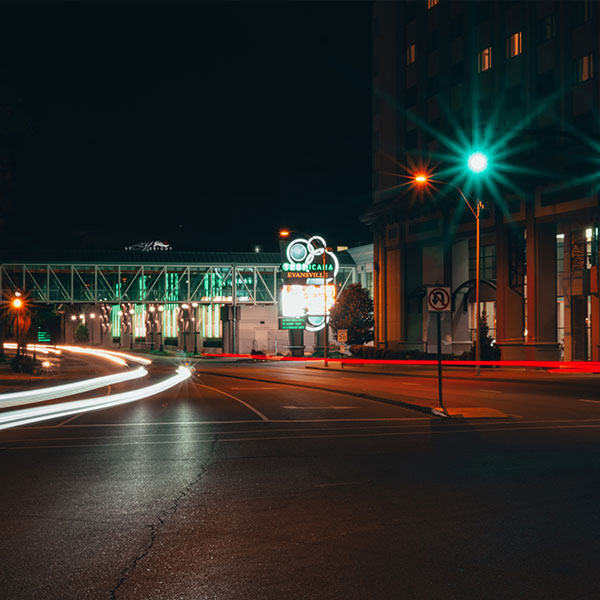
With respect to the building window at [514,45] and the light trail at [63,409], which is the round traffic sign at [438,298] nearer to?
the light trail at [63,409]

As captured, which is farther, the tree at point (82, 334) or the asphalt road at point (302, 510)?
the tree at point (82, 334)

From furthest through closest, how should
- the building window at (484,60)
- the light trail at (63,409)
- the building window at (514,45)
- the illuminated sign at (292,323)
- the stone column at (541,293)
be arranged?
the illuminated sign at (292,323) → the building window at (484,60) → the building window at (514,45) → the stone column at (541,293) → the light trail at (63,409)

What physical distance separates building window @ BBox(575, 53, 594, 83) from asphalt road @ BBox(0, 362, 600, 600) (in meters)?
32.1

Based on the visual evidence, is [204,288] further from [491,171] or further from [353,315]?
[491,171]

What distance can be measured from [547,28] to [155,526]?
4581 centimetres

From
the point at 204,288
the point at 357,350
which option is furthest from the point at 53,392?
the point at 204,288

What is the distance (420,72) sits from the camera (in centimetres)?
5834

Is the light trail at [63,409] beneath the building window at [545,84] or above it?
beneath

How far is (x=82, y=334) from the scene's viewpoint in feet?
536

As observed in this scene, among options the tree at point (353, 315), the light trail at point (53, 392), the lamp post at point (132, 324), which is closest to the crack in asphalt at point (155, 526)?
the light trail at point (53, 392)

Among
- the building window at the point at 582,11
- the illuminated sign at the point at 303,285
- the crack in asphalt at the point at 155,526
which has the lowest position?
the crack in asphalt at the point at 155,526

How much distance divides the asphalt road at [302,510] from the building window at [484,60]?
3995 centimetres

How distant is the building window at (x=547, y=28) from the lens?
45.3m

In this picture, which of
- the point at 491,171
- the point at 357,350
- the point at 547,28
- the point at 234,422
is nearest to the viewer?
the point at 234,422
